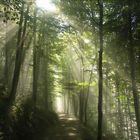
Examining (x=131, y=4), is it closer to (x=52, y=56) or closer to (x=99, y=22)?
(x=99, y=22)

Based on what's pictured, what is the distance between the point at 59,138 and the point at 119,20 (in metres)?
8.55

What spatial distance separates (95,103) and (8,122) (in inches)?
1425

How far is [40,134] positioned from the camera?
17.2 m

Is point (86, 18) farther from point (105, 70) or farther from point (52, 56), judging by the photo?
point (52, 56)

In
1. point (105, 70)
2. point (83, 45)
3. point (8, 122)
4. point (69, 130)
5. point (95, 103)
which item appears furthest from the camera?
point (95, 103)

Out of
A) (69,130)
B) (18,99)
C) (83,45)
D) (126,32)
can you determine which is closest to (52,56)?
(83,45)

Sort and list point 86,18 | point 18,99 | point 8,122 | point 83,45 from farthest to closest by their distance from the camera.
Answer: point 83,45 → point 18,99 → point 86,18 → point 8,122

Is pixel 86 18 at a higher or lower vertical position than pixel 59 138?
higher

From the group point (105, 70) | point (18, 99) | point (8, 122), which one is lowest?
point (8, 122)

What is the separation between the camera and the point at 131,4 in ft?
44.8

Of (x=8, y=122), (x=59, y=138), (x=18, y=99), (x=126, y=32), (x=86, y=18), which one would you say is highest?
(x=86, y=18)

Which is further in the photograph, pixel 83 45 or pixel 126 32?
pixel 83 45

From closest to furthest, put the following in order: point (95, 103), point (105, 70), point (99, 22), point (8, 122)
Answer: point (8, 122), point (99, 22), point (105, 70), point (95, 103)

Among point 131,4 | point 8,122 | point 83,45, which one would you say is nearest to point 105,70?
point 83,45
